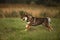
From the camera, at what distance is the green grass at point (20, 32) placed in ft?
5.75

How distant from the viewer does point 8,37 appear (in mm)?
1738

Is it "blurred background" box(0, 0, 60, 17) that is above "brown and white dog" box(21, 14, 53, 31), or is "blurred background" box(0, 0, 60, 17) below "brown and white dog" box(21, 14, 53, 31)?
above

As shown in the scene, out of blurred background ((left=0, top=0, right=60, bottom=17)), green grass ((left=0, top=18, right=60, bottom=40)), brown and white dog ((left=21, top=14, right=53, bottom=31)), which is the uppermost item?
blurred background ((left=0, top=0, right=60, bottom=17))

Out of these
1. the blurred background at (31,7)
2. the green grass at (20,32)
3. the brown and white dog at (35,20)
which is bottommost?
the green grass at (20,32)

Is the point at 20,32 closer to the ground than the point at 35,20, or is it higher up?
closer to the ground

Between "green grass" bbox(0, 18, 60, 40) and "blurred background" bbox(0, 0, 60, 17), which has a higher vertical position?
"blurred background" bbox(0, 0, 60, 17)

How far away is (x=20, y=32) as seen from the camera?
5.83 feet

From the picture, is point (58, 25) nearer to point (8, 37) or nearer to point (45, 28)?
point (45, 28)

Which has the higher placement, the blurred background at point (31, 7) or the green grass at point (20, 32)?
the blurred background at point (31, 7)

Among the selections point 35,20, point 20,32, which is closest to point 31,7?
point 35,20

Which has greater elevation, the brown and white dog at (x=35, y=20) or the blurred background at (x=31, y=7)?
A: the blurred background at (x=31, y=7)

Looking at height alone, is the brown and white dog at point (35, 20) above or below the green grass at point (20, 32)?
above

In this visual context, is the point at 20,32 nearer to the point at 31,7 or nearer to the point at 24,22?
the point at 24,22

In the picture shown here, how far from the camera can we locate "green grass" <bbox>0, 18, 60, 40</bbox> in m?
1.75
